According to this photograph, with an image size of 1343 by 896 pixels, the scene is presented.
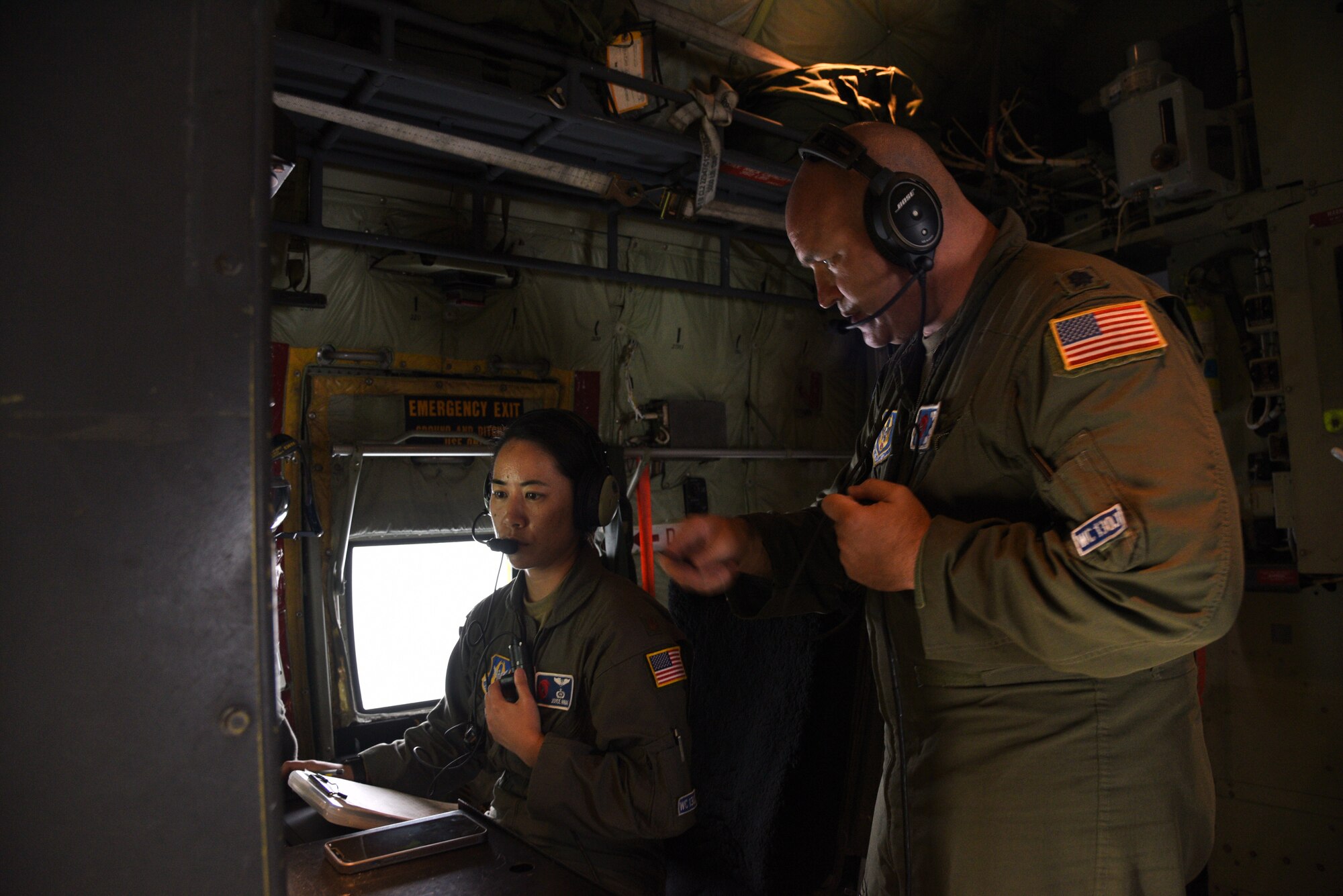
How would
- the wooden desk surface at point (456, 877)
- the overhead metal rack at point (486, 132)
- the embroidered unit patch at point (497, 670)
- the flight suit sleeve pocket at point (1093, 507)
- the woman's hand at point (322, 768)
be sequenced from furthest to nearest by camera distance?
1. the overhead metal rack at point (486, 132)
2. the embroidered unit patch at point (497, 670)
3. the woman's hand at point (322, 768)
4. the wooden desk surface at point (456, 877)
5. the flight suit sleeve pocket at point (1093, 507)

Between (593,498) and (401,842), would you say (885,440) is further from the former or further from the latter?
(401,842)

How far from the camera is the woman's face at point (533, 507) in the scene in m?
1.94

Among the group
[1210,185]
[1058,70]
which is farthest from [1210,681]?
[1058,70]

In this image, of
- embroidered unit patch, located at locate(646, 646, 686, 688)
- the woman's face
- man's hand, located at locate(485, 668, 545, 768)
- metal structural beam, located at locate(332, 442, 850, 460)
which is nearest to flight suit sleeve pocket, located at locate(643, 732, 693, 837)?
embroidered unit patch, located at locate(646, 646, 686, 688)

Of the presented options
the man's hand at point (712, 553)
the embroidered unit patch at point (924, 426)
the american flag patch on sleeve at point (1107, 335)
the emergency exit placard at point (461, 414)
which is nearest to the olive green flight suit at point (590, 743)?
the man's hand at point (712, 553)

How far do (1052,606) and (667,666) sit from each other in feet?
3.06

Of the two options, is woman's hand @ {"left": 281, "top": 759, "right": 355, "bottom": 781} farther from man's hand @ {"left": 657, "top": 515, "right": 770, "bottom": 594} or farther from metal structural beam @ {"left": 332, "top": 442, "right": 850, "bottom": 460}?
metal structural beam @ {"left": 332, "top": 442, "right": 850, "bottom": 460}

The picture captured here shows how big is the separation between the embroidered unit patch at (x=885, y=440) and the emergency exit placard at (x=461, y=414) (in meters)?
2.04

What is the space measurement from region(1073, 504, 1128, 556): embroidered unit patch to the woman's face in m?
1.30

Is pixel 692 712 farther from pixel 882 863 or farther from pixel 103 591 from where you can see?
pixel 103 591

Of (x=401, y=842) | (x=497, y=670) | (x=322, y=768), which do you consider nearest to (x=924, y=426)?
(x=401, y=842)

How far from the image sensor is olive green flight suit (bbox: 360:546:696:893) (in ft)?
4.96

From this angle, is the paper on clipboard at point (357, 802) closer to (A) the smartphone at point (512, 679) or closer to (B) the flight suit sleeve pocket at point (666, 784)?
(A) the smartphone at point (512, 679)

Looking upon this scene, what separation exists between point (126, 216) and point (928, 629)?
0.92 meters
